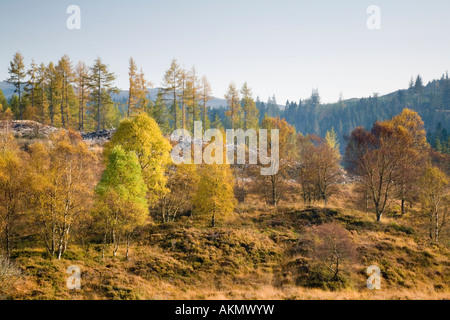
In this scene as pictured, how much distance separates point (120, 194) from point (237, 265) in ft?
43.8

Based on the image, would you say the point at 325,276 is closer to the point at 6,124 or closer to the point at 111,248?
the point at 111,248

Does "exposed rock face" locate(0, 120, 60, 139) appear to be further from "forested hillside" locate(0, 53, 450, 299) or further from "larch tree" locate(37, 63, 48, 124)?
"larch tree" locate(37, 63, 48, 124)

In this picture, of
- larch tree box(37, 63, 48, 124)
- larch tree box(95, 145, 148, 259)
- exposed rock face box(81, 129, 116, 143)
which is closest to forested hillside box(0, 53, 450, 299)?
larch tree box(95, 145, 148, 259)

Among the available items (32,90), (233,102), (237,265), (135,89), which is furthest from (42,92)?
(237,265)

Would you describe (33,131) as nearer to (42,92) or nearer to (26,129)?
(26,129)

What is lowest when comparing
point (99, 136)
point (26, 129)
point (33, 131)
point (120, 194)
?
point (120, 194)

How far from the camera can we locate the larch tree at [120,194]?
880 inches

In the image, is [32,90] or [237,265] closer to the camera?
[237,265]

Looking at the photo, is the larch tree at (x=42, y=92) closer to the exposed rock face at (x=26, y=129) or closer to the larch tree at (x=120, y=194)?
the exposed rock face at (x=26, y=129)

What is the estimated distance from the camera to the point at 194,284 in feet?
69.0

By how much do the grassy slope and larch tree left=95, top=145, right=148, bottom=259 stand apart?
3.33m

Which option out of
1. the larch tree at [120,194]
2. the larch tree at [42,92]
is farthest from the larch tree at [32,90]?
the larch tree at [120,194]

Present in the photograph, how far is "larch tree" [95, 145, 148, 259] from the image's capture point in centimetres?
2234

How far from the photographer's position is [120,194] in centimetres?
2248
